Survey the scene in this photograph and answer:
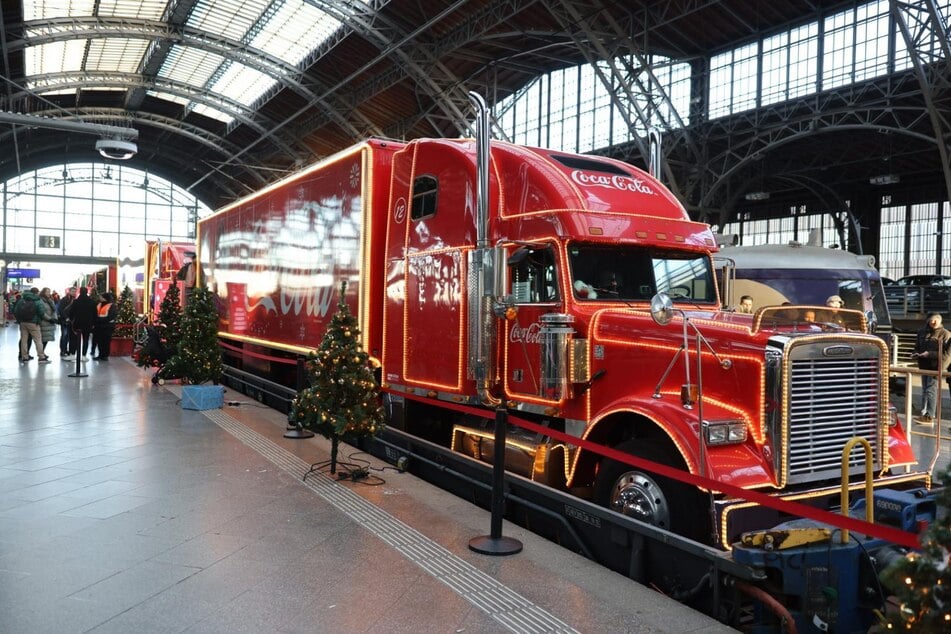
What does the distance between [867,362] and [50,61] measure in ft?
129

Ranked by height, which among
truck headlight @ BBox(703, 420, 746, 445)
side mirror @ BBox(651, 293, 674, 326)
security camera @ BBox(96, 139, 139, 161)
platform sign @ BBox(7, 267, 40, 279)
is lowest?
truck headlight @ BBox(703, 420, 746, 445)

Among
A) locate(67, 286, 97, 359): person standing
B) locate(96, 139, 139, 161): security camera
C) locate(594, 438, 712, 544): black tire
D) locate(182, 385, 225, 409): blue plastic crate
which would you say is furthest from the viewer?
locate(96, 139, 139, 161): security camera

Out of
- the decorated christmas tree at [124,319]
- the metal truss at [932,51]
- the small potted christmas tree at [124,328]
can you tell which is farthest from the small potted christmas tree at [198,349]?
the metal truss at [932,51]

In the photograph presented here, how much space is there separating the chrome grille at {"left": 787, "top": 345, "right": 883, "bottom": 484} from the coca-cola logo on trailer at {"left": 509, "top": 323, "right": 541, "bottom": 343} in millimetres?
2033

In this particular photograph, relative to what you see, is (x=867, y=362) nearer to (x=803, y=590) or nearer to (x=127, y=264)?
(x=803, y=590)

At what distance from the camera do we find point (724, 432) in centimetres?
463

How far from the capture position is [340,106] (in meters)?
33.7

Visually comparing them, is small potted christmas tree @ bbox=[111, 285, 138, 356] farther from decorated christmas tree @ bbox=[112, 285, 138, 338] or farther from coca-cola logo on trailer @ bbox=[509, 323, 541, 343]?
coca-cola logo on trailer @ bbox=[509, 323, 541, 343]

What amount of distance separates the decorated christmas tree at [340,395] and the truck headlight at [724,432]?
12.4 feet

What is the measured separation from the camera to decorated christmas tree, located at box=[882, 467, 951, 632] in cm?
248

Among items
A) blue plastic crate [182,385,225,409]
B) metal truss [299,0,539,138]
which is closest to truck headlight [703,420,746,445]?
blue plastic crate [182,385,225,409]

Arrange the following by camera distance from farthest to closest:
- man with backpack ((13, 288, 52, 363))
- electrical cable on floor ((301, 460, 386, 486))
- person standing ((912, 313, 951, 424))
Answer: man with backpack ((13, 288, 52, 363))
person standing ((912, 313, 951, 424))
electrical cable on floor ((301, 460, 386, 486))

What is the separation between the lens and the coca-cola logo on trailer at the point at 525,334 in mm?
6121

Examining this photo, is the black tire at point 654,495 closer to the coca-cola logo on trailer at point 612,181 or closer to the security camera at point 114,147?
the coca-cola logo on trailer at point 612,181
